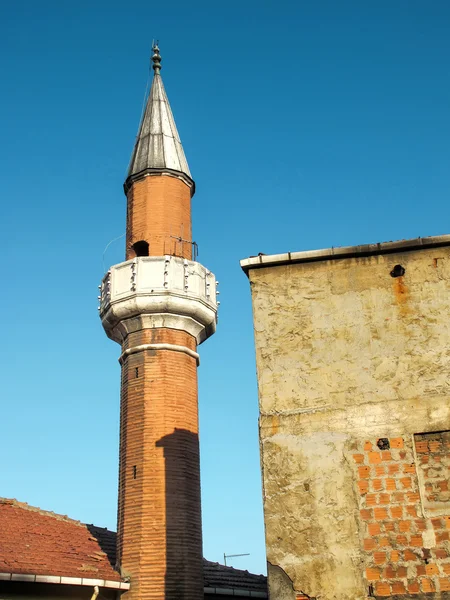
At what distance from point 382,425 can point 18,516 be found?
30.3 ft

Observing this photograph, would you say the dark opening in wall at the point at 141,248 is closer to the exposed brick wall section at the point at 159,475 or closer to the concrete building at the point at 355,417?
the exposed brick wall section at the point at 159,475

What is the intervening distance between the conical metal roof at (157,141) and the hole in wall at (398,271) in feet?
36.0

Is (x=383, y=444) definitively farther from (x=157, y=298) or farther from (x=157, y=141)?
(x=157, y=141)

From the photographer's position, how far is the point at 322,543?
728 cm

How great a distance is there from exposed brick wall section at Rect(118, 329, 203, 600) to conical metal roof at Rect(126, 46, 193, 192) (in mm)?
4184

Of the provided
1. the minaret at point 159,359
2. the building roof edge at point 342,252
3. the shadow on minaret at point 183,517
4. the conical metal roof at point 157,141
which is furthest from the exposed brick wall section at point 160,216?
the building roof edge at point 342,252

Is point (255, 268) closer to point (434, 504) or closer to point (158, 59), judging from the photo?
point (434, 504)

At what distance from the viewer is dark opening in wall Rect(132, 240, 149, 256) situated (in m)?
17.8

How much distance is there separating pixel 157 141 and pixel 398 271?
1196 centimetres

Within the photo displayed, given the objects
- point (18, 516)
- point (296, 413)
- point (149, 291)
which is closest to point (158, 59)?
point (149, 291)

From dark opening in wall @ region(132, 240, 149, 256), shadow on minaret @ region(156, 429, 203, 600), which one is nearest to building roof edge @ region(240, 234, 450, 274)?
shadow on minaret @ region(156, 429, 203, 600)

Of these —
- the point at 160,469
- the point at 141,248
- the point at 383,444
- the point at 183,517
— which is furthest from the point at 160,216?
the point at 383,444

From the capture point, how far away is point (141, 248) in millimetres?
18000

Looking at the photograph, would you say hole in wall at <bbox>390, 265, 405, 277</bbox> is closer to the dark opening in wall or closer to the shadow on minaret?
the shadow on minaret
